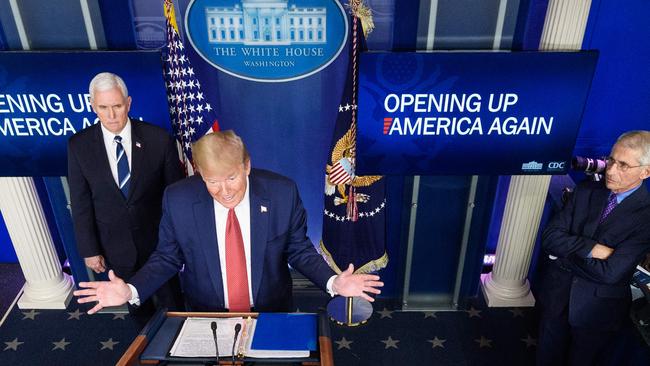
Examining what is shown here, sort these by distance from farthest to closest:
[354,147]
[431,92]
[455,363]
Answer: [455,363]
[354,147]
[431,92]

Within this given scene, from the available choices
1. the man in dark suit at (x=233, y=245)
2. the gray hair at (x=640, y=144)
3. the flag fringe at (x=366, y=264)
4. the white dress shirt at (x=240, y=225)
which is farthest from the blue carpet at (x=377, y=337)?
the gray hair at (x=640, y=144)

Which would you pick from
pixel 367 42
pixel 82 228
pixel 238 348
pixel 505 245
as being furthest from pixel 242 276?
A: pixel 505 245

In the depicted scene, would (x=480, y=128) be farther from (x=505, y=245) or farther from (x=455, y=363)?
(x=455, y=363)

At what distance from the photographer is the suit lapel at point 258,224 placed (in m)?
2.52

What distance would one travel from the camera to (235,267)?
8.34 feet

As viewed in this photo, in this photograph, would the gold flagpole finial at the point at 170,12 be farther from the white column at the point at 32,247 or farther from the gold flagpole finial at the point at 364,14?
the white column at the point at 32,247

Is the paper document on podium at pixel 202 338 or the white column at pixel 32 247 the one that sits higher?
the paper document on podium at pixel 202 338

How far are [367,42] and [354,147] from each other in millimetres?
695

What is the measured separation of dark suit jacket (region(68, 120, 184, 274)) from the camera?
3.28 metres

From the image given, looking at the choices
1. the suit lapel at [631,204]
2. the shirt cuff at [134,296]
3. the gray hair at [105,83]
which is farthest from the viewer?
the gray hair at [105,83]

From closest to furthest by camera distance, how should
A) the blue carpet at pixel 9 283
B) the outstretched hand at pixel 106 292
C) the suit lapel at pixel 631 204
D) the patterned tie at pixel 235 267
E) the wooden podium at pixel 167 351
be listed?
the wooden podium at pixel 167 351 → the outstretched hand at pixel 106 292 → the patterned tie at pixel 235 267 → the suit lapel at pixel 631 204 → the blue carpet at pixel 9 283

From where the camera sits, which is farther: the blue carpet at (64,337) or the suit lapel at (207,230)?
the blue carpet at (64,337)

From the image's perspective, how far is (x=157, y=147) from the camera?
3.35 m

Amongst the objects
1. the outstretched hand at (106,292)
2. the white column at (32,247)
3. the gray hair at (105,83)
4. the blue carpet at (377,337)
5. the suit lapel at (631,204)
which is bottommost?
the blue carpet at (377,337)
